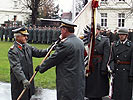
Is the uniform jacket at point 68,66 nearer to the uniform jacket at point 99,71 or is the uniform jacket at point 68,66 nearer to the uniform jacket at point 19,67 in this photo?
the uniform jacket at point 19,67

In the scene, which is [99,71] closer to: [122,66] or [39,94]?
[122,66]

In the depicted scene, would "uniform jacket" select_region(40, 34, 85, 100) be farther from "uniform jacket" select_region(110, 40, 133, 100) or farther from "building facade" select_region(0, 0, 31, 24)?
"building facade" select_region(0, 0, 31, 24)

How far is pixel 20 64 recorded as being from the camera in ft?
19.7

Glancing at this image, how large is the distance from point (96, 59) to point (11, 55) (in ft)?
8.27

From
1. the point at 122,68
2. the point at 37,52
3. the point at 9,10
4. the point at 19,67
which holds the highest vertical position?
the point at 9,10

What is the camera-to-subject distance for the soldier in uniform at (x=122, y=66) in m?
7.34

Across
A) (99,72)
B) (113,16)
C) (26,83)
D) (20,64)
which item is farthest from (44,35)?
(26,83)

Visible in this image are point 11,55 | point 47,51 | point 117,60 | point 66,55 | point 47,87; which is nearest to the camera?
point 66,55

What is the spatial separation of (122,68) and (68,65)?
93.6 inches

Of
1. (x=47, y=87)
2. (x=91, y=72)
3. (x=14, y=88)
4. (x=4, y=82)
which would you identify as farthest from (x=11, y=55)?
(x=4, y=82)

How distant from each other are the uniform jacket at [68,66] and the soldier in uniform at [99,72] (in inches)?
81.0

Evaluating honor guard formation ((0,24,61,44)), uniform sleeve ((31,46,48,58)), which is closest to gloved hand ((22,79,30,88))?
uniform sleeve ((31,46,48,58))

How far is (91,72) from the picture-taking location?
7.68 metres

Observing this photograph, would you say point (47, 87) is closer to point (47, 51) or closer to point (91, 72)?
point (91, 72)
